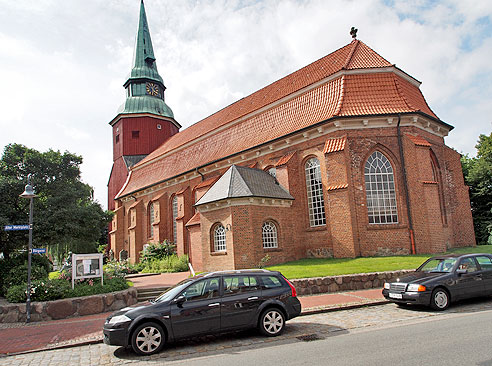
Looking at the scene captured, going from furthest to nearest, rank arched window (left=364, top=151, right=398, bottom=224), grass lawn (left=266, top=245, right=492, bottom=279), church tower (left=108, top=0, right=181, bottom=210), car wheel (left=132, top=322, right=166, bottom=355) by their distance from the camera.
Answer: church tower (left=108, top=0, right=181, bottom=210), arched window (left=364, top=151, right=398, bottom=224), grass lawn (left=266, top=245, right=492, bottom=279), car wheel (left=132, top=322, right=166, bottom=355)

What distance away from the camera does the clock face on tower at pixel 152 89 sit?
4212cm

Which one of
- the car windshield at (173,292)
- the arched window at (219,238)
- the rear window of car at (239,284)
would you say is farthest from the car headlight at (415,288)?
the arched window at (219,238)

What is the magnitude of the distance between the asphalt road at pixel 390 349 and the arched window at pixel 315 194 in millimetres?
12439

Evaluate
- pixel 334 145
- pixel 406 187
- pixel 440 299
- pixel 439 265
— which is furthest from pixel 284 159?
pixel 440 299

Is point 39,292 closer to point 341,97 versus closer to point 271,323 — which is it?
point 271,323

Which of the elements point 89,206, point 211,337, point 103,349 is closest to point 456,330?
point 211,337

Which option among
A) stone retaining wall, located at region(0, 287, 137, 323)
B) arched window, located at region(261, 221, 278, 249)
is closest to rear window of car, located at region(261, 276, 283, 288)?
stone retaining wall, located at region(0, 287, 137, 323)

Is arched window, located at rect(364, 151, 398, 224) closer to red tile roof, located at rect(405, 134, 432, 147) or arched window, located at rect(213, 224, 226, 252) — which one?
red tile roof, located at rect(405, 134, 432, 147)

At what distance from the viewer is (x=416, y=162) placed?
19000 millimetres

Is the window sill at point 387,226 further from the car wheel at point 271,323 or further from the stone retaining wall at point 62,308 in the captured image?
the stone retaining wall at point 62,308

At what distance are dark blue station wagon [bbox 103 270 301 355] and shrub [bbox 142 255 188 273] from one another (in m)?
16.3

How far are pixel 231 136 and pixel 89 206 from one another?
13.4 meters

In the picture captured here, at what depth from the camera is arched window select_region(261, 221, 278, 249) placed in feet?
63.9

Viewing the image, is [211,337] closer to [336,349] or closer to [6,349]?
[336,349]
